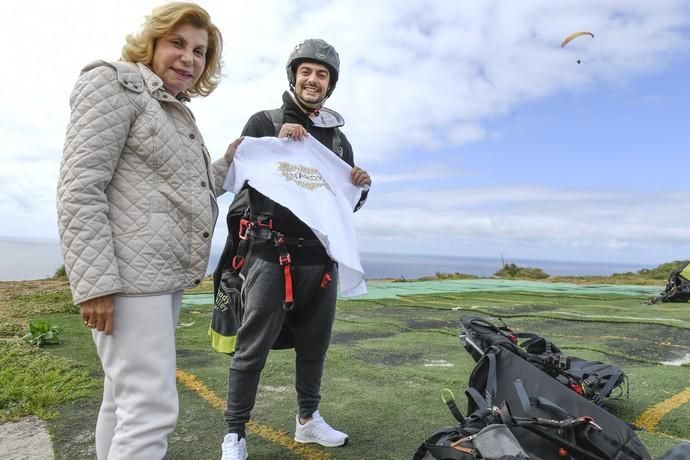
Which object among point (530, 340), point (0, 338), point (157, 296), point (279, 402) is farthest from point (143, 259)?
A: point (0, 338)

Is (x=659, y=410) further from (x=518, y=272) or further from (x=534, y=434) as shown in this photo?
(x=518, y=272)

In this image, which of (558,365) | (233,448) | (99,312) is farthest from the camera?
(558,365)

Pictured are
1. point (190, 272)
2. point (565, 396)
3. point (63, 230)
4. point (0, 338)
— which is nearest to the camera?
point (63, 230)

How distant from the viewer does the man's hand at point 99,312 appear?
5.82 ft

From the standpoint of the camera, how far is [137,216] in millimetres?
1900

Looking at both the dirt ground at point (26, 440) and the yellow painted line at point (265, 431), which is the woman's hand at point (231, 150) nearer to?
the yellow painted line at point (265, 431)

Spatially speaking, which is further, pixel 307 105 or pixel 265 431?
pixel 265 431

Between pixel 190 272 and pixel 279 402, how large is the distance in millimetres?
2104

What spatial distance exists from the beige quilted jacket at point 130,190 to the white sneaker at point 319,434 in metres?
1.44

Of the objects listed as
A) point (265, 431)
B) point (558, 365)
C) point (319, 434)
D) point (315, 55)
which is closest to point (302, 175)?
point (315, 55)

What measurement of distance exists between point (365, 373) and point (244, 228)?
2.20 meters

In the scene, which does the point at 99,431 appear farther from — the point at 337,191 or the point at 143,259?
the point at 337,191

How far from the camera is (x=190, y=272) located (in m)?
2.08

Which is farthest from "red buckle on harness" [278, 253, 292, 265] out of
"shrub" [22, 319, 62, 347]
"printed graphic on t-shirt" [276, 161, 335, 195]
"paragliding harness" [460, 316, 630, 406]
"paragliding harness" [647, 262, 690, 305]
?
"paragliding harness" [647, 262, 690, 305]
